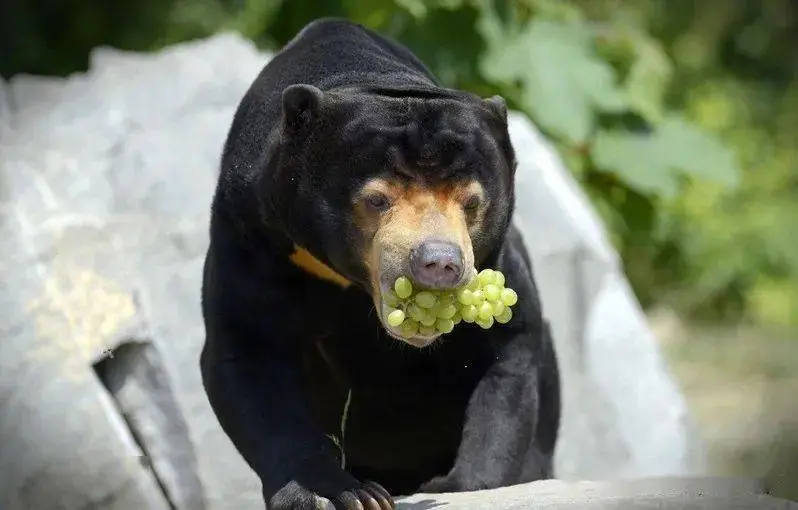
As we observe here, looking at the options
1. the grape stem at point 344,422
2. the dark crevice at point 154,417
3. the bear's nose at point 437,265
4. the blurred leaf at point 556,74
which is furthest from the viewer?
the blurred leaf at point 556,74

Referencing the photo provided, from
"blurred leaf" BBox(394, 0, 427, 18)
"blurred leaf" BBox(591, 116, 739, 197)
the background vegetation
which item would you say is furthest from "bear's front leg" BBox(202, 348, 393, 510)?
"blurred leaf" BBox(591, 116, 739, 197)

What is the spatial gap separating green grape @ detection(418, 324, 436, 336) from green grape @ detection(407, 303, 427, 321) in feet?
0.13

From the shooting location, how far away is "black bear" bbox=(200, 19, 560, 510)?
2936 millimetres

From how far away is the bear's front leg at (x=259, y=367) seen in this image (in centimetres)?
317

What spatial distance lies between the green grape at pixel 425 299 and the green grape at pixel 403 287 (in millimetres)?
21

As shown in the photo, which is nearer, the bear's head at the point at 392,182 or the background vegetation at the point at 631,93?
the bear's head at the point at 392,182

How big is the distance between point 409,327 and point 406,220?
22 centimetres

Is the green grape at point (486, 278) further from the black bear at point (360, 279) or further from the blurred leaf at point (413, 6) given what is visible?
the blurred leaf at point (413, 6)

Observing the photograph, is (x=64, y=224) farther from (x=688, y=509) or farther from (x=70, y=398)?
(x=688, y=509)

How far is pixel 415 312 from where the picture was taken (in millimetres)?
2773

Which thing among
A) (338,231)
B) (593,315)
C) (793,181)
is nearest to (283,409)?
(338,231)

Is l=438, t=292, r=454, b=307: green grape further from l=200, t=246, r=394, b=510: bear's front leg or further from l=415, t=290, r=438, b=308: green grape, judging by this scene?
l=200, t=246, r=394, b=510: bear's front leg

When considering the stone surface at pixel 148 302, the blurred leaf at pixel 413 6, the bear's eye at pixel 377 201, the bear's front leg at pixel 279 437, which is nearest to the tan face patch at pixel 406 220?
the bear's eye at pixel 377 201

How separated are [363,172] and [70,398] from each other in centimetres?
193
